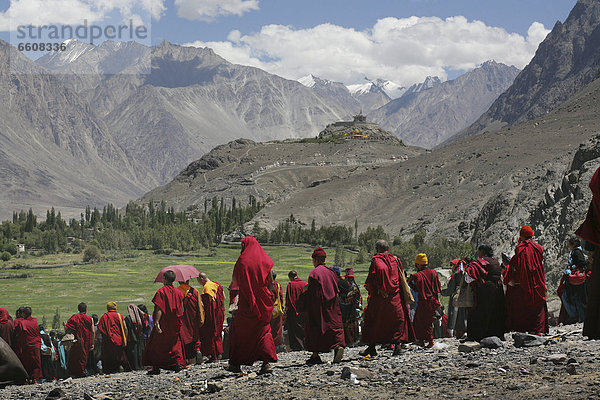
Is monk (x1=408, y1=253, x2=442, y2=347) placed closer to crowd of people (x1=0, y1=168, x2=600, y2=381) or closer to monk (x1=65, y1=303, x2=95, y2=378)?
crowd of people (x1=0, y1=168, x2=600, y2=381)

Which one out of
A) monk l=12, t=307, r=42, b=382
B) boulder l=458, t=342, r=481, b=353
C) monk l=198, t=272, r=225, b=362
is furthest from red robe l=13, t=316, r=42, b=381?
boulder l=458, t=342, r=481, b=353

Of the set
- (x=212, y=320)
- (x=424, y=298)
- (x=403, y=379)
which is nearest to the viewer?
(x=403, y=379)

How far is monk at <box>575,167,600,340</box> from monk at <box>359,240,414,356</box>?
17.5 feet

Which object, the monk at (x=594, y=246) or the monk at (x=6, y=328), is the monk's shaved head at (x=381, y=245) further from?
the monk at (x=6, y=328)

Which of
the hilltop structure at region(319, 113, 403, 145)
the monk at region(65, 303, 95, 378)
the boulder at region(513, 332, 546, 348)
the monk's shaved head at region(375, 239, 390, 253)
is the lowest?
the monk at region(65, 303, 95, 378)

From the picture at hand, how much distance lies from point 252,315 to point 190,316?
10.7ft

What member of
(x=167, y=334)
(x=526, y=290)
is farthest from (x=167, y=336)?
(x=526, y=290)

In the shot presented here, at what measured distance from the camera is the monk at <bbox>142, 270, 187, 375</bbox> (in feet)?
41.8

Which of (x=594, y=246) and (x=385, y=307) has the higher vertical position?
(x=594, y=246)

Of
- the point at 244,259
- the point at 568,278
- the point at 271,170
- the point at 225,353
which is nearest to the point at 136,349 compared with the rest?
the point at 225,353

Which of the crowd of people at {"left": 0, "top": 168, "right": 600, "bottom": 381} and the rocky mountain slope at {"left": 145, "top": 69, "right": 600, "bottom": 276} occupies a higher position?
the rocky mountain slope at {"left": 145, "top": 69, "right": 600, "bottom": 276}

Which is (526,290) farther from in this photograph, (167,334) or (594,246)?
(594,246)

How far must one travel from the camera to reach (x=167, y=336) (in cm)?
1286

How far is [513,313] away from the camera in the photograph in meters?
13.0
